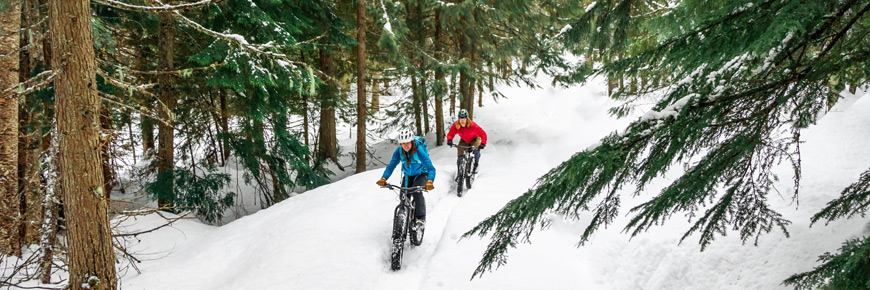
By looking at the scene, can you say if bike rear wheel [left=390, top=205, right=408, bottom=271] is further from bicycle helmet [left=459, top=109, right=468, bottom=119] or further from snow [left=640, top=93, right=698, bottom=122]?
bicycle helmet [left=459, top=109, right=468, bottom=119]

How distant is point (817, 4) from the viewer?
7.48ft

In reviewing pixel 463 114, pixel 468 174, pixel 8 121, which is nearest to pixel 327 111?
pixel 463 114

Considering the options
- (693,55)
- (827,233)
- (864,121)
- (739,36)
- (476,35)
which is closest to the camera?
(739,36)

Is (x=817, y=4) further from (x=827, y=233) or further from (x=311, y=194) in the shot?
(x=311, y=194)

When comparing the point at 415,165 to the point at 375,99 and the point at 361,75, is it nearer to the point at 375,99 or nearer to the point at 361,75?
the point at 361,75

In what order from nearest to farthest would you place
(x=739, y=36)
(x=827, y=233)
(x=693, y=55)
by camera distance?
1. (x=739, y=36)
2. (x=693, y=55)
3. (x=827, y=233)

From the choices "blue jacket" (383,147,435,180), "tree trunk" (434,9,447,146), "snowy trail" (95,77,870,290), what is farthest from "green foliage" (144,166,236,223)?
"tree trunk" (434,9,447,146)

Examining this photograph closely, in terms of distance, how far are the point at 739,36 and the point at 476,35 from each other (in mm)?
12266

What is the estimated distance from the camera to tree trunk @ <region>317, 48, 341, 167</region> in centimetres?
1220

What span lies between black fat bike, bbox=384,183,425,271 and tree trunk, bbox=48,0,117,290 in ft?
10.9

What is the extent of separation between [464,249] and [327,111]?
328 inches

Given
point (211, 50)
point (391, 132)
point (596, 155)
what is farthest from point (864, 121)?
point (391, 132)

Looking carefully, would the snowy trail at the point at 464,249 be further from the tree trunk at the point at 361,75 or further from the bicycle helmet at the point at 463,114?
the tree trunk at the point at 361,75

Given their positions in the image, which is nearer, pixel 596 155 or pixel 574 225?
pixel 596 155
